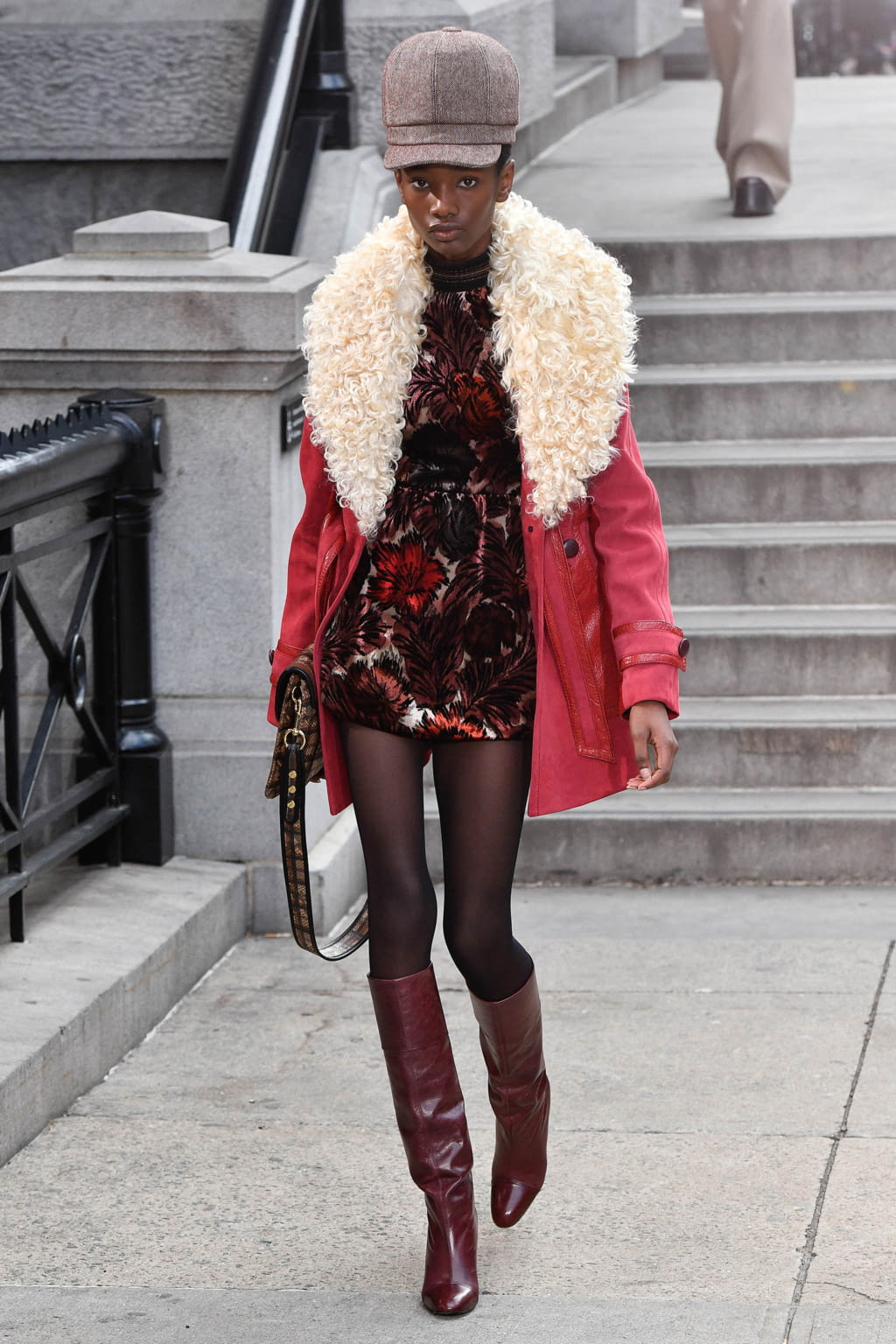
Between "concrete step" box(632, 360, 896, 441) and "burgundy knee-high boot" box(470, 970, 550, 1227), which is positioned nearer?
"burgundy knee-high boot" box(470, 970, 550, 1227)

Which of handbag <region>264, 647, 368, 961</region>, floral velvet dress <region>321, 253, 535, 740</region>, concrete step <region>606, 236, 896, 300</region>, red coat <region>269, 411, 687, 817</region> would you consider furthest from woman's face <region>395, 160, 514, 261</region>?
concrete step <region>606, 236, 896, 300</region>

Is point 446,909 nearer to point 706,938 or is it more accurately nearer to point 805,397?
point 706,938

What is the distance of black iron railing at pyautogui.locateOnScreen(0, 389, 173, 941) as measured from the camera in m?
5.04

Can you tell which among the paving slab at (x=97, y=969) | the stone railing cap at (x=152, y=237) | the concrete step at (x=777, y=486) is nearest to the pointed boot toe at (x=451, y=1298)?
the paving slab at (x=97, y=969)

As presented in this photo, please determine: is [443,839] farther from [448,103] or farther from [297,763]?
[448,103]

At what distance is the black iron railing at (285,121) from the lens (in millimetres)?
6816

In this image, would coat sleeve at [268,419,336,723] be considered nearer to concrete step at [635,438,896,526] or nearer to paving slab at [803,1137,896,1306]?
paving slab at [803,1137,896,1306]

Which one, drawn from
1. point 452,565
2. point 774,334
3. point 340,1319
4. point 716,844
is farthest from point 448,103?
point 774,334

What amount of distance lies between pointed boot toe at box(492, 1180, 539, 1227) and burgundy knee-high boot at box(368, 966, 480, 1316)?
0.19 meters

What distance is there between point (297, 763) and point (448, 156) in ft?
3.60

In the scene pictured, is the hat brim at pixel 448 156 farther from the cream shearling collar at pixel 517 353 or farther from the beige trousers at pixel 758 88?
the beige trousers at pixel 758 88

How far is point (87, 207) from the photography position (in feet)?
27.9

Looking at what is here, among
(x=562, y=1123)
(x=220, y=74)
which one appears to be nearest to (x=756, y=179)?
(x=220, y=74)

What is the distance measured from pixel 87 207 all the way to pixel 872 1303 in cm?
614
